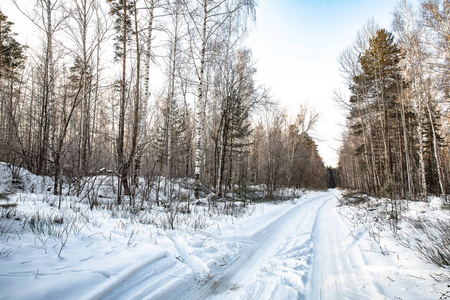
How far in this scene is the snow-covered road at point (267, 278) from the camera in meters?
1.98

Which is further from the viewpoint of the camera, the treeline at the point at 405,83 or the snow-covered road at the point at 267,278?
the treeline at the point at 405,83

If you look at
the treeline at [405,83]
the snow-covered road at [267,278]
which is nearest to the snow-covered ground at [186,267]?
the snow-covered road at [267,278]

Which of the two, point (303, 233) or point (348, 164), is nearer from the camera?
point (303, 233)

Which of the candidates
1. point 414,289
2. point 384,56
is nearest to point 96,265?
point 414,289

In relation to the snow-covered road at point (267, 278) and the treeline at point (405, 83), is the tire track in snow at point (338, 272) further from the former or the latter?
the treeline at point (405, 83)

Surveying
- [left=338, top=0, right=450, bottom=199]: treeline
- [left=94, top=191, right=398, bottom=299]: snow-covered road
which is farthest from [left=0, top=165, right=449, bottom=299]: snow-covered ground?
[left=338, top=0, right=450, bottom=199]: treeline

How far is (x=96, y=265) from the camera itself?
6.46 feet

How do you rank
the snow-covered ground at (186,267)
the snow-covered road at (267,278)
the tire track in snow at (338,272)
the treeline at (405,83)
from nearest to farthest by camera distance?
1. the snow-covered ground at (186,267)
2. the snow-covered road at (267,278)
3. the tire track in snow at (338,272)
4. the treeline at (405,83)

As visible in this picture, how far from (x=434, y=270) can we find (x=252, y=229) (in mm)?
3082

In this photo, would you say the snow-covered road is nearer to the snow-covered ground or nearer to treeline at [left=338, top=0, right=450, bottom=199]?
the snow-covered ground

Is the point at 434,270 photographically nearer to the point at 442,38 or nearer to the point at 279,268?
the point at 279,268

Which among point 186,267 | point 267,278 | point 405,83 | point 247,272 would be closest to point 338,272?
point 267,278

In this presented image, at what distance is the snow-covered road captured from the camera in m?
1.98

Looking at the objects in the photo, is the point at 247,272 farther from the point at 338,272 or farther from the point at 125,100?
the point at 125,100
